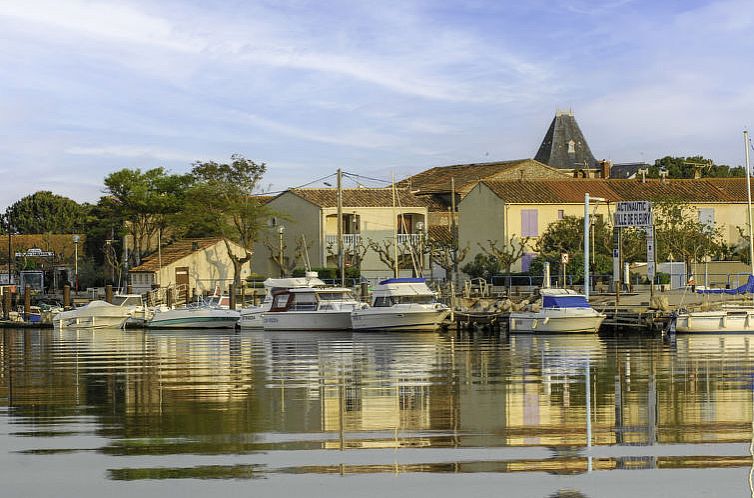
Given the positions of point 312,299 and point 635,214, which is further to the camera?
point 312,299

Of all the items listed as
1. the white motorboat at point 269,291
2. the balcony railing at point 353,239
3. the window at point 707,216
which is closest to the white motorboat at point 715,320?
the white motorboat at point 269,291

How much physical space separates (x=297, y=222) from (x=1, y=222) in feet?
237

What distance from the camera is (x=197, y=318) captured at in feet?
220

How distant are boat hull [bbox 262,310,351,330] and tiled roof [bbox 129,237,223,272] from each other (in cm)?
2414

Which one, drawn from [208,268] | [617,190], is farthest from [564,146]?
[208,268]

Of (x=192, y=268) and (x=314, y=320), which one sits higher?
(x=192, y=268)

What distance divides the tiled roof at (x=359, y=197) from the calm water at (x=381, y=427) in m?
49.6

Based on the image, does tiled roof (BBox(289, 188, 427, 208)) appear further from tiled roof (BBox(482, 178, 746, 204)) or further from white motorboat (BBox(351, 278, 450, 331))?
white motorboat (BBox(351, 278, 450, 331))

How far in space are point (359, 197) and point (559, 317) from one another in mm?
36181

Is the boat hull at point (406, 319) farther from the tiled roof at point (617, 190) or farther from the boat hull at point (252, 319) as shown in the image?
the tiled roof at point (617, 190)

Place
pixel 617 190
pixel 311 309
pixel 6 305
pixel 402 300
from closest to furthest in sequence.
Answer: pixel 402 300, pixel 311 309, pixel 6 305, pixel 617 190

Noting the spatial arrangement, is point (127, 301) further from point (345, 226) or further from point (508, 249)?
point (508, 249)

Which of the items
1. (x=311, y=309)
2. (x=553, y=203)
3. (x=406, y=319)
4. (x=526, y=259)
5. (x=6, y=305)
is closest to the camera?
(x=406, y=319)

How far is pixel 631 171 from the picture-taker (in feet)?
420
